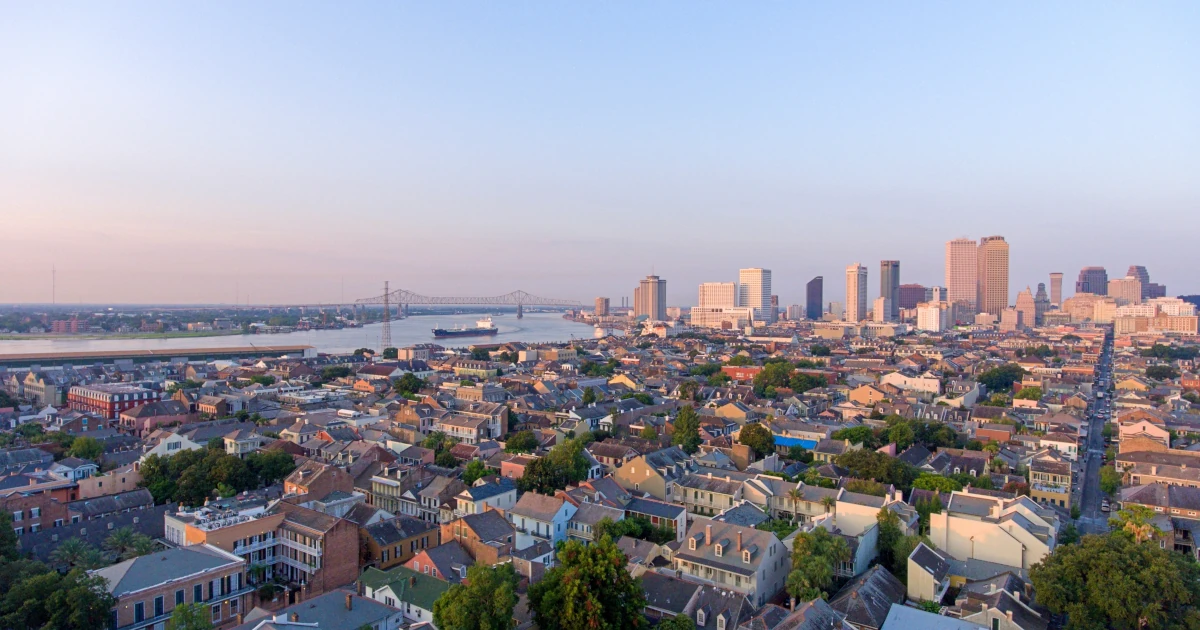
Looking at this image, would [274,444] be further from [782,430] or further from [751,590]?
[782,430]

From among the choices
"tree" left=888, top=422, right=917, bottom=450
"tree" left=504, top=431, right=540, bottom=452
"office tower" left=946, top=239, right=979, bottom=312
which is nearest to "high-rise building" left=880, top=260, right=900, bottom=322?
"office tower" left=946, top=239, right=979, bottom=312

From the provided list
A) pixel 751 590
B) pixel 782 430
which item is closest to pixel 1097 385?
pixel 782 430

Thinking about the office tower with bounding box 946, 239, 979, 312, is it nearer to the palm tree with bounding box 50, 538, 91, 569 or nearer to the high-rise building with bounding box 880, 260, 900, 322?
the high-rise building with bounding box 880, 260, 900, 322

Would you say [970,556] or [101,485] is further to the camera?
[101,485]

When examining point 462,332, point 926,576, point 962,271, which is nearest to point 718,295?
point 962,271

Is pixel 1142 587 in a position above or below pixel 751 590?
above

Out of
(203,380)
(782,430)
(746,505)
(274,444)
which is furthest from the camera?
(203,380)
